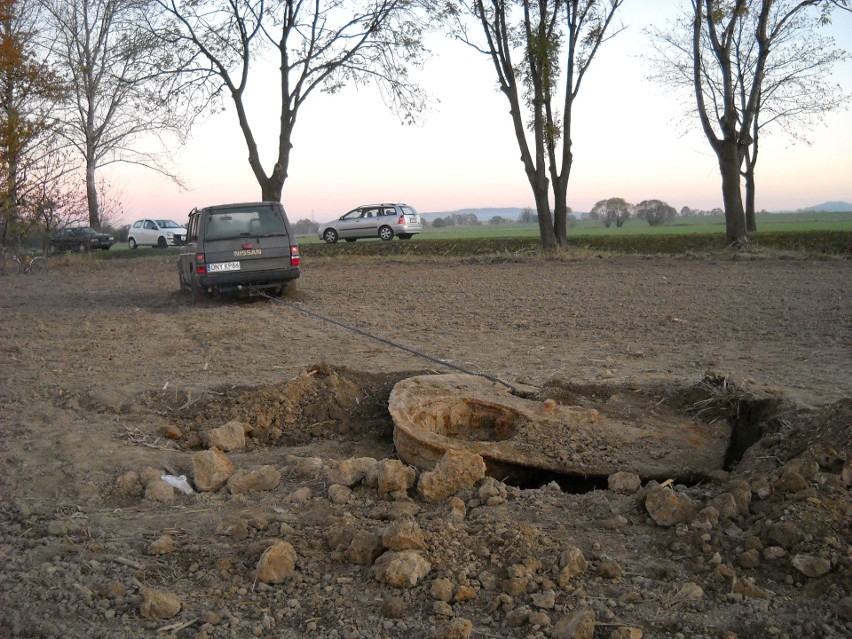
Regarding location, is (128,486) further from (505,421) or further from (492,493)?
(505,421)

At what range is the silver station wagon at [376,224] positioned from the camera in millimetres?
35531

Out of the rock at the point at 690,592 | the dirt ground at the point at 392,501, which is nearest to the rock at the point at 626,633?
the dirt ground at the point at 392,501

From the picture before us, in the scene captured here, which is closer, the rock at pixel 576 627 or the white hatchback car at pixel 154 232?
the rock at pixel 576 627

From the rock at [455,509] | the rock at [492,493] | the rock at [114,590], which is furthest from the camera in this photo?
the rock at [492,493]

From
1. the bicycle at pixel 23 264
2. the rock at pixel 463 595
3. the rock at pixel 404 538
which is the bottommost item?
the rock at pixel 463 595

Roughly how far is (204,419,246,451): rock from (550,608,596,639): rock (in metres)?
3.70

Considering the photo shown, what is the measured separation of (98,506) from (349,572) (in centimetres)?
199

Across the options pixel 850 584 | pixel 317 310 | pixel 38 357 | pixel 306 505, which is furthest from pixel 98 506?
pixel 317 310

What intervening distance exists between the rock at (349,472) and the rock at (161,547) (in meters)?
1.17

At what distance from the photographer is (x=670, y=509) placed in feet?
14.5

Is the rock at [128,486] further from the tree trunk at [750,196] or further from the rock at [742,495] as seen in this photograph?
the tree trunk at [750,196]

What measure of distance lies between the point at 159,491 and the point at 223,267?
31.9ft

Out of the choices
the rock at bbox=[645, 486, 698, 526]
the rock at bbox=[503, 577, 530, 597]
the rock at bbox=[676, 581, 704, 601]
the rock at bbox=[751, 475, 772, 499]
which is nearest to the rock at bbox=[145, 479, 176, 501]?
the rock at bbox=[503, 577, 530, 597]

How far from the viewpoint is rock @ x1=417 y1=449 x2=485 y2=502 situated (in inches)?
198
